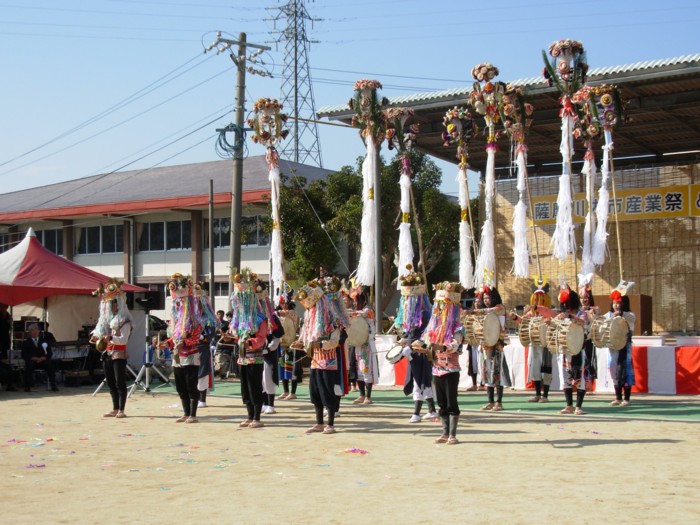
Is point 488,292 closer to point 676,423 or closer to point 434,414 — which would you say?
point 434,414

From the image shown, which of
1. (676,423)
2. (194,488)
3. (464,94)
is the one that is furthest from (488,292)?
(464,94)

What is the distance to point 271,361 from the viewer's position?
1163 cm

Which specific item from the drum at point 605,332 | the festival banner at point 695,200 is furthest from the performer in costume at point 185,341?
the festival banner at point 695,200

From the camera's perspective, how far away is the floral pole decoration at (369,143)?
56.6 feet

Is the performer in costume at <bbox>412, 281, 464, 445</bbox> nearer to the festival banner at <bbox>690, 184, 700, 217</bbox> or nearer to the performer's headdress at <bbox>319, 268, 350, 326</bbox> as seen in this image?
the performer's headdress at <bbox>319, 268, 350, 326</bbox>

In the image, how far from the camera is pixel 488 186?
16.9 metres

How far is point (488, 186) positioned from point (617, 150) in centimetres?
1010

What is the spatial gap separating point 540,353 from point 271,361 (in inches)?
162

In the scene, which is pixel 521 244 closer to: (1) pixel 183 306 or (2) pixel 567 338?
(2) pixel 567 338

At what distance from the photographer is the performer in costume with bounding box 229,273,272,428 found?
1105 centimetres

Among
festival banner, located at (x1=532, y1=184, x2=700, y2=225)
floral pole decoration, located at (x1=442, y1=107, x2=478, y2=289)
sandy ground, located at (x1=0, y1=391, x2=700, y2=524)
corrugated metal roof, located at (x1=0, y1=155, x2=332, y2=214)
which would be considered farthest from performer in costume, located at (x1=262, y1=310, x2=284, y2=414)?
corrugated metal roof, located at (x1=0, y1=155, x2=332, y2=214)

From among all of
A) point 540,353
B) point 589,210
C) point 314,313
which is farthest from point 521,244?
point 314,313

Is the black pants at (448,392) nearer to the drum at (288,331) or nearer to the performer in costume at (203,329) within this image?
the performer in costume at (203,329)

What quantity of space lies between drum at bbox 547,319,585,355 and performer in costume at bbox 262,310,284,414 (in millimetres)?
3529
